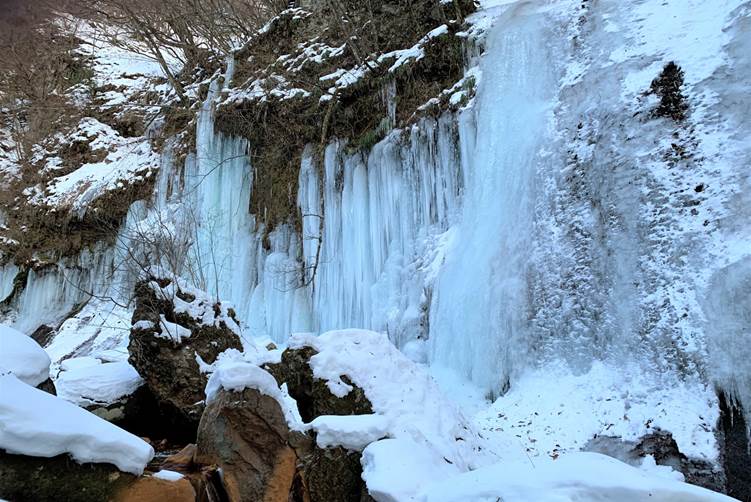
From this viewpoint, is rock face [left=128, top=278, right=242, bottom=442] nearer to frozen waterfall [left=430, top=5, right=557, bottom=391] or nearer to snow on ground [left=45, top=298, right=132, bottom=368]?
frozen waterfall [left=430, top=5, right=557, bottom=391]

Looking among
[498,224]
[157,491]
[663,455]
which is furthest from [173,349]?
[663,455]

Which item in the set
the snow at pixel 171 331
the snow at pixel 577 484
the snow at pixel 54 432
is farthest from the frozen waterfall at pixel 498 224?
the snow at pixel 54 432

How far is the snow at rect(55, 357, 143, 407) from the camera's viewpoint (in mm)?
5922

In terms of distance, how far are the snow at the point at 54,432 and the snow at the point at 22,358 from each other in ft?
2.96

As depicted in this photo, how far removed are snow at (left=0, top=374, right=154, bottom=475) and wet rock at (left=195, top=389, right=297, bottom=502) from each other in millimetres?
926

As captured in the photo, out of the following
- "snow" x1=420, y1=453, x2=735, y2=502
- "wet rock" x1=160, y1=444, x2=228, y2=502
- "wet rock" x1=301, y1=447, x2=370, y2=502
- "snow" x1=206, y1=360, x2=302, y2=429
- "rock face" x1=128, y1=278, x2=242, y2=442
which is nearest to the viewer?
"snow" x1=420, y1=453, x2=735, y2=502

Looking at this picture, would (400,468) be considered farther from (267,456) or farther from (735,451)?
(735,451)

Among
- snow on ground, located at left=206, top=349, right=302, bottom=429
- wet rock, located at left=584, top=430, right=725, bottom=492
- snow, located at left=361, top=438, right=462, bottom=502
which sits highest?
snow on ground, located at left=206, top=349, right=302, bottom=429

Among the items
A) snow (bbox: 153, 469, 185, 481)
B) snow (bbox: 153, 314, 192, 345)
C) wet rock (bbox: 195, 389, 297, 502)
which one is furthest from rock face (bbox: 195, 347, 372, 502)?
snow (bbox: 153, 314, 192, 345)

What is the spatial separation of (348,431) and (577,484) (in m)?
1.98

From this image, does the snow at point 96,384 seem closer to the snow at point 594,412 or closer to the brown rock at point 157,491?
the brown rock at point 157,491

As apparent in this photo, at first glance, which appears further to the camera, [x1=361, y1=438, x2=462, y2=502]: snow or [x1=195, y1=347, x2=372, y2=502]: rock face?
[x1=195, y1=347, x2=372, y2=502]: rock face

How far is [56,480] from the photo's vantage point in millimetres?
2578

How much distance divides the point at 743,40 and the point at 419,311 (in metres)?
4.73
